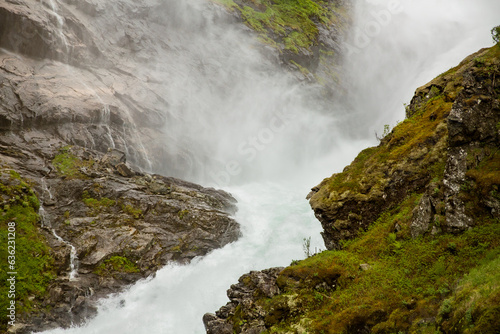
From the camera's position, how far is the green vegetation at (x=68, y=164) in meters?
25.2

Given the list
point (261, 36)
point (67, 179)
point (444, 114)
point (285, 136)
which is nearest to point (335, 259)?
point (444, 114)

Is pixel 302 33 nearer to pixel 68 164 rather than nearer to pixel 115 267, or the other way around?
pixel 68 164

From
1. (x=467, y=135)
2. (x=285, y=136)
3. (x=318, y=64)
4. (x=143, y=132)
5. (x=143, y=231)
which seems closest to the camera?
(x=467, y=135)

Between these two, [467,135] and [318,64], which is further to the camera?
[318,64]

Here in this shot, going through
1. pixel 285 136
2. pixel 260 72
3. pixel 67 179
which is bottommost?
pixel 67 179

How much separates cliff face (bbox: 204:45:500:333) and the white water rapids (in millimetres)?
8385

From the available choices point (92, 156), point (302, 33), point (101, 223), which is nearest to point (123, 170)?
point (92, 156)

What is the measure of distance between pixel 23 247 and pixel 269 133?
35.8 m

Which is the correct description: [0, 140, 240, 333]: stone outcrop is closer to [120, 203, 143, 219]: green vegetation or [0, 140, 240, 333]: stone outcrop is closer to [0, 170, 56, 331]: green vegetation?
[120, 203, 143, 219]: green vegetation

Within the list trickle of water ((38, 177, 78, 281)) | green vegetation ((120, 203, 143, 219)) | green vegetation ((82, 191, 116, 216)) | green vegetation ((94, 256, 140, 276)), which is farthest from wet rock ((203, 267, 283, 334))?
green vegetation ((82, 191, 116, 216))

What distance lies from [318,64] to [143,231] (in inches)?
1895

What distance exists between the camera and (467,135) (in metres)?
11.1

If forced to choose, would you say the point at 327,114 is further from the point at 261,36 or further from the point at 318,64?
the point at 261,36

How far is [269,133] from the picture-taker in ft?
163
